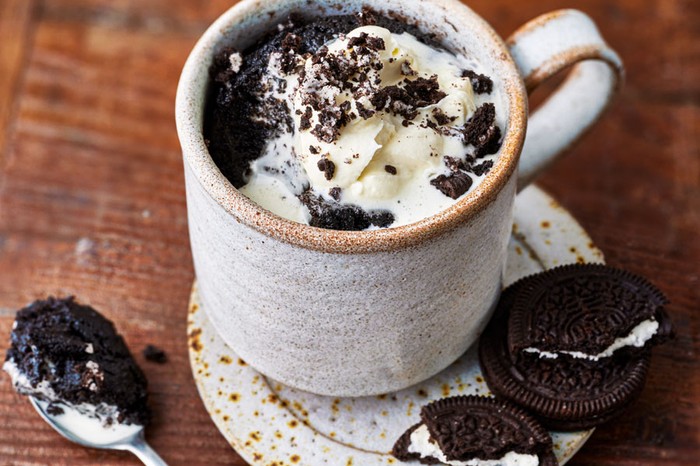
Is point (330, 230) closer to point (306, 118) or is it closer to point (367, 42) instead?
point (306, 118)

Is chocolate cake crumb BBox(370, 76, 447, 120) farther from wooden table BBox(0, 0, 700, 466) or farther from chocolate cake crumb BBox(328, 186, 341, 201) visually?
wooden table BBox(0, 0, 700, 466)

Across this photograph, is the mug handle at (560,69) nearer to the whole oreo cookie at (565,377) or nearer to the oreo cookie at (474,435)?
the whole oreo cookie at (565,377)

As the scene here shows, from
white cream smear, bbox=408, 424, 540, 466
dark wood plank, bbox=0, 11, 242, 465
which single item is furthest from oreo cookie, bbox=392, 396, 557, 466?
dark wood plank, bbox=0, 11, 242, 465

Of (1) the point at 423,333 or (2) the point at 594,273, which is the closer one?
(1) the point at 423,333

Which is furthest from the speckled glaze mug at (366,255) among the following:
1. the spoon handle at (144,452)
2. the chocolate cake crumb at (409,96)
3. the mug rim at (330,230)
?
the spoon handle at (144,452)

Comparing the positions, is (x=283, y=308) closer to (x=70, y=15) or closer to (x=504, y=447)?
(x=504, y=447)

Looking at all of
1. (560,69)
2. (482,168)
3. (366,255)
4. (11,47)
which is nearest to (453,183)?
(482,168)

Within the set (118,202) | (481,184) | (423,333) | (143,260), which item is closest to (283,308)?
(423,333)
